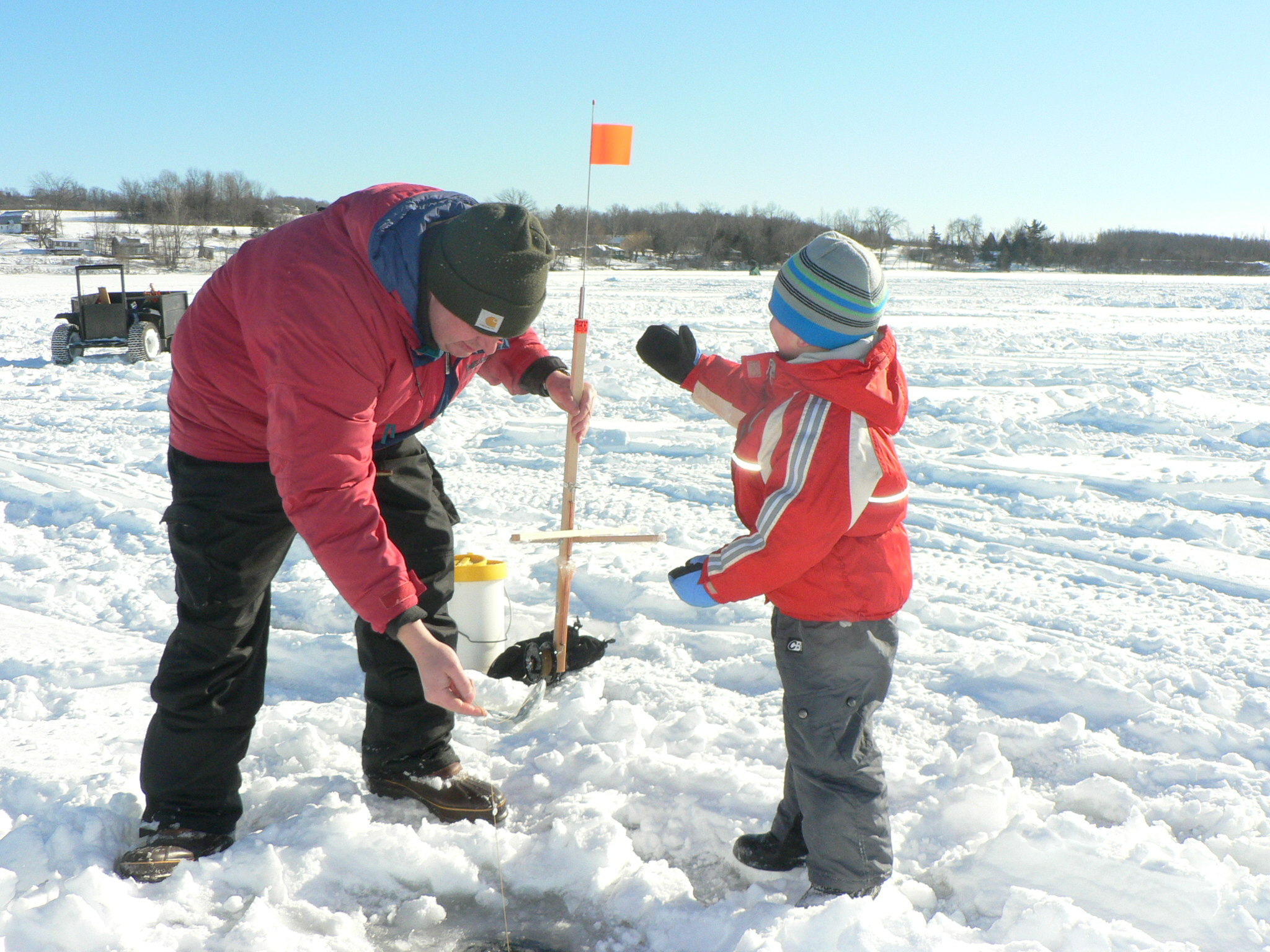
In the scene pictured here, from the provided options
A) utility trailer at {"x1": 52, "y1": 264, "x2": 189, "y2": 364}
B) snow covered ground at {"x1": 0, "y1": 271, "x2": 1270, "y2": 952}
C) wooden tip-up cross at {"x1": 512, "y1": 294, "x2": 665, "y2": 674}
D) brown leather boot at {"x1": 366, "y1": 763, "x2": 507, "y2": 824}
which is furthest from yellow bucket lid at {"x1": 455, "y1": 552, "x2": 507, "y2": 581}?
utility trailer at {"x1": 52, "y1": 264, "x2": 189, "y2": 364}

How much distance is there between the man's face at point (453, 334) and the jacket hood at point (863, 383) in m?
0.72

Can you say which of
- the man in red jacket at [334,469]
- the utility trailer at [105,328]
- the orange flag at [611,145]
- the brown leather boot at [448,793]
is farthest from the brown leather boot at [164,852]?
the utility trailer at [105,328]

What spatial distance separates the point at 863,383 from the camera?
6.39ft

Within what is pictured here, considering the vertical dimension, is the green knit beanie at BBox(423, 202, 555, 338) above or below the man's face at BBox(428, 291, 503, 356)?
above

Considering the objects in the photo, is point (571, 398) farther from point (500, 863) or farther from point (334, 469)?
point (500, 863)

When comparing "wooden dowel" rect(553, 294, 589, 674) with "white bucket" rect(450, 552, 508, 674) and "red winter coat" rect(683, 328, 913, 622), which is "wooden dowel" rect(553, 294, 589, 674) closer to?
"white bucket" rect(450, 552, 508, 674)

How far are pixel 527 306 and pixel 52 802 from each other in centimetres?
190

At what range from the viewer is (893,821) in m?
2.45

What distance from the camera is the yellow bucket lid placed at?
333 cm

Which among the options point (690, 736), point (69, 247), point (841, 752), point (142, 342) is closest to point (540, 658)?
point (690, 736)

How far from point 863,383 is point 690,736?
1436 millimetres

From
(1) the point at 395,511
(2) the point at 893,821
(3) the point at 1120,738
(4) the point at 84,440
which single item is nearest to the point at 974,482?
(3) the point at 1120,738

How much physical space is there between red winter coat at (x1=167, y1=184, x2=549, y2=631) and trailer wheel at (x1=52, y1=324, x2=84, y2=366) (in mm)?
10831

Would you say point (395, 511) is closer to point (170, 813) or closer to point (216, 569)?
point (216, 569)
